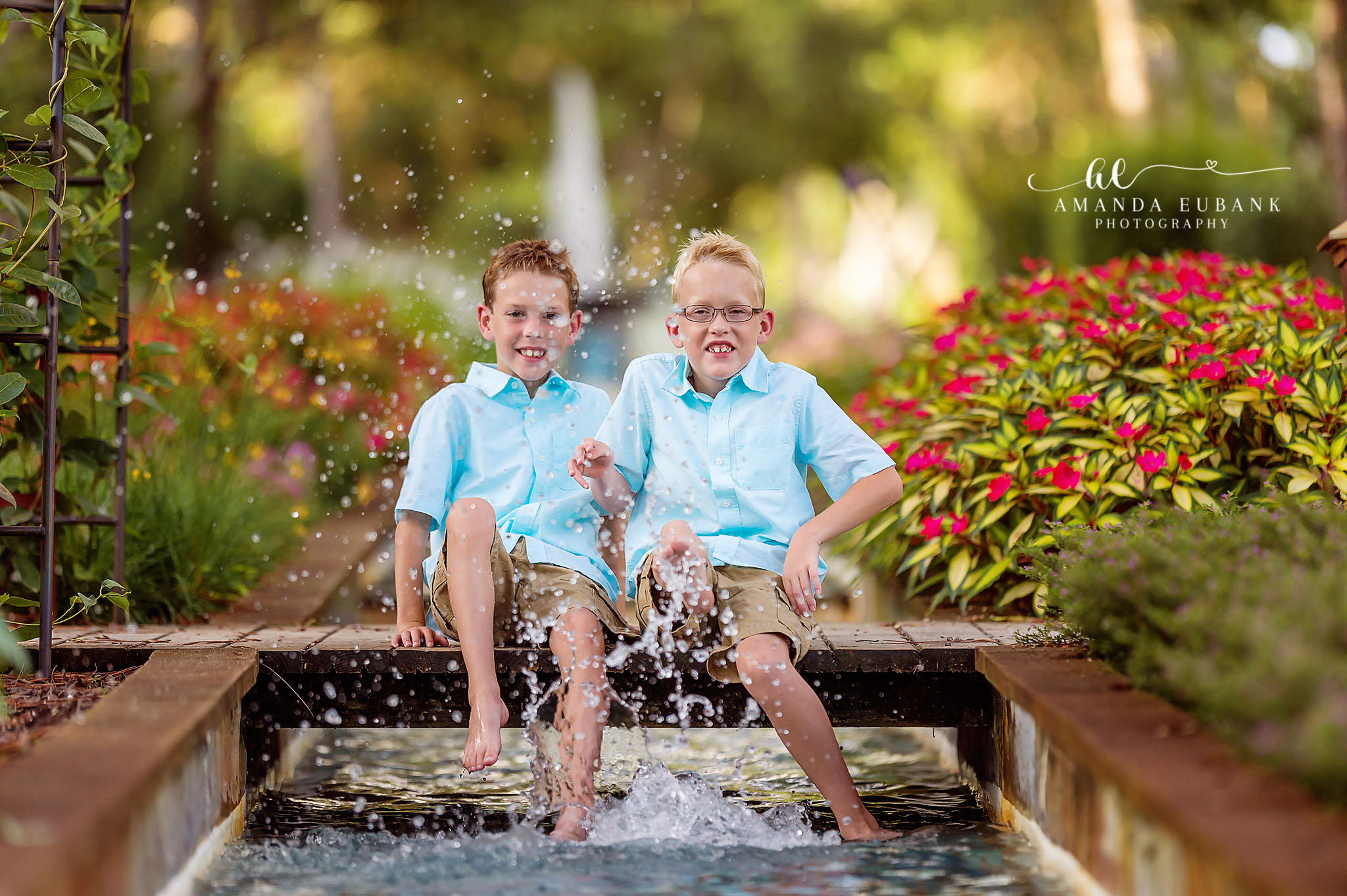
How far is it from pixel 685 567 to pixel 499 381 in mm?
790

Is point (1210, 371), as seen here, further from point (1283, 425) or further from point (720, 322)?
point (720, 322)

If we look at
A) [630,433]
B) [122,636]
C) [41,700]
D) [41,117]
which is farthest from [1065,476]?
[41,117]

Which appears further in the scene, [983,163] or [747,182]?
[747,182]

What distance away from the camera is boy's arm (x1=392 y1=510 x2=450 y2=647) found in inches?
133

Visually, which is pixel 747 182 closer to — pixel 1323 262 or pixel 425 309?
pixel 1323 262

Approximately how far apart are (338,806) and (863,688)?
145 centimetres

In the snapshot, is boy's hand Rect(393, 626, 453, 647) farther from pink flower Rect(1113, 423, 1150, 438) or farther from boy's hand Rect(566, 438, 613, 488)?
pink flower Rect(1113, 423, 1150, 438)

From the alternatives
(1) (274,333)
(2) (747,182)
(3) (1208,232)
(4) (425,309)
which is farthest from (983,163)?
(1) (274,333)

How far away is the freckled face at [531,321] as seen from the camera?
11.4 ft

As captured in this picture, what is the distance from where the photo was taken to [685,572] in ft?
10.1

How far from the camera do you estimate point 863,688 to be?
3.49 meters

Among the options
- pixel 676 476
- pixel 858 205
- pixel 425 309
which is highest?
pixel 858 205

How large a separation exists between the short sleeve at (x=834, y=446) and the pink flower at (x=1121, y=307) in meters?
2.03

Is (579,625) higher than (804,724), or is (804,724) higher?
Answer: (579,625)
